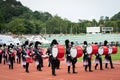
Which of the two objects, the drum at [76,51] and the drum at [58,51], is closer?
the drum at [58,51]

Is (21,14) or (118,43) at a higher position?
(21,14)

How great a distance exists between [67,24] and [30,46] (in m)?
72.7

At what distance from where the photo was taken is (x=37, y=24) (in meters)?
89.0

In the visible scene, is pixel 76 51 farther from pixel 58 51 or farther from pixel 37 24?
pixel 37 24

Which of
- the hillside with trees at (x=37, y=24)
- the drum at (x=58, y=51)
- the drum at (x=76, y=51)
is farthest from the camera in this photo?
the hillside with trees at (x=37, y=24)

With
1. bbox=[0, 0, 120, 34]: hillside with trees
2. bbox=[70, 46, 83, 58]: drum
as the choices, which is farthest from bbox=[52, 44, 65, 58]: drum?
bbox=[0, 0, 120, 34]: hillside with trees

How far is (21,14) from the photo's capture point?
109 m

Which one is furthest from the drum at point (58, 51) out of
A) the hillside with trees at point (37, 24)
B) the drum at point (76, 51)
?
the hillside with trees at point (37, 24)

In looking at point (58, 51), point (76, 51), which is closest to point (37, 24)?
point (76, 51)

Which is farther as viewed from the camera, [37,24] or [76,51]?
[37,24]

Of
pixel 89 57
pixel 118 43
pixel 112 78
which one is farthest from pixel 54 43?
pixel 118 43

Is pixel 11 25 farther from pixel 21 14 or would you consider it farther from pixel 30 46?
pixel 30 46

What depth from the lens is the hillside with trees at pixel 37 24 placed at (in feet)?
273

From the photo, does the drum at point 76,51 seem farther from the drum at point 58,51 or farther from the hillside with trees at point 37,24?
the hillside with trees at point 37,24
